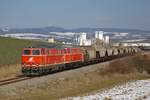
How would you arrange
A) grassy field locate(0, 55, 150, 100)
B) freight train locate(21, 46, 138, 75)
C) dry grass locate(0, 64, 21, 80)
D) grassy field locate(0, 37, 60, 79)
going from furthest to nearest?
grassy field locate(0, 37, 60, 79)
dry grass locate(0, 64, 21, 80)
freight train locate(21, 46, 138, 75)
grassy field locate(0, 55, 150, 100)

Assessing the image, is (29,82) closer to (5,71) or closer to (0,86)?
(0,86)

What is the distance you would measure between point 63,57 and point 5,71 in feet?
28.1

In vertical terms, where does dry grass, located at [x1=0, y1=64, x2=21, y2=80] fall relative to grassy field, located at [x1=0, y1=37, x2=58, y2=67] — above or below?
below

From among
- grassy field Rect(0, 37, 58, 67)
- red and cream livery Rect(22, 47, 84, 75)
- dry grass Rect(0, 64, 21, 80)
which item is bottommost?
dry grass Rect(0, 64, 21, 80)

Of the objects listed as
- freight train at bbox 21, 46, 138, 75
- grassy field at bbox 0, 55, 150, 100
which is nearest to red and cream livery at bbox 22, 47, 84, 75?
freight train at bbox 21, 46, 138, 75

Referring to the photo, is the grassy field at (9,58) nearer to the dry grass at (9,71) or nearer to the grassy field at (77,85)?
the dry grass at (9,71)

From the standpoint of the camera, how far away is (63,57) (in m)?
54.0

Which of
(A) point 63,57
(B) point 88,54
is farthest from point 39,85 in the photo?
(B) point 88,54

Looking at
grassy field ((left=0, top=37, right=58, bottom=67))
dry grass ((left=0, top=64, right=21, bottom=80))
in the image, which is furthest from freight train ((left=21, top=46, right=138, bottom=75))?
grassy field ((left=0, top=37, right=58, bottom=67))

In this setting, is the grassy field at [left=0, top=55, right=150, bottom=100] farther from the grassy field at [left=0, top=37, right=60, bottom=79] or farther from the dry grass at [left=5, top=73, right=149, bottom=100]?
the grassy field at [left=0, top=37, right=60, bottom=79]

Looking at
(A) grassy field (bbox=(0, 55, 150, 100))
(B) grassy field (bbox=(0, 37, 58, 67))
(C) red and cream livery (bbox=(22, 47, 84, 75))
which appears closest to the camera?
(A) grassy field (bbox=(0, 55, 150, 100))

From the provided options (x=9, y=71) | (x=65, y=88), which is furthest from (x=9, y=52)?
(x=65, y=88)

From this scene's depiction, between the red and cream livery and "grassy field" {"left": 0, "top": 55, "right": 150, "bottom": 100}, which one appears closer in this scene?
"grassy field" {"left": 0, "top": 55, "right": 150, "bottom": 100}

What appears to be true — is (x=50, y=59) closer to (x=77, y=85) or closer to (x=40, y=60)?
(x=40, y=60)
